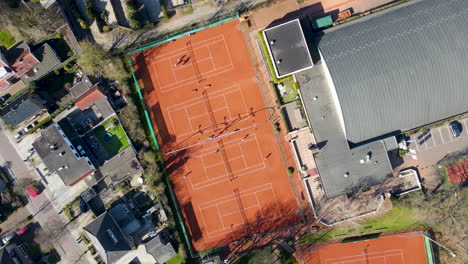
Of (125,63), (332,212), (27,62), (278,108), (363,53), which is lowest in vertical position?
(332,212)

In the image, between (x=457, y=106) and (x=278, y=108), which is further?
(x=278, y=108)

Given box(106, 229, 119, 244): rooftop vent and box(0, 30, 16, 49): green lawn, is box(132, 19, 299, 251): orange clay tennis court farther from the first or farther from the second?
box(0, 30, 16, 49): green lawn

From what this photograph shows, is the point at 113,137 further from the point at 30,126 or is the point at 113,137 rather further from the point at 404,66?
the point at 404,66

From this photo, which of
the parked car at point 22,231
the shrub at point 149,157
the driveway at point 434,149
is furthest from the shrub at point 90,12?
the driveway at point 434,149

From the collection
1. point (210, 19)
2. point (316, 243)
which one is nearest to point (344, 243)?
point (316, 243)

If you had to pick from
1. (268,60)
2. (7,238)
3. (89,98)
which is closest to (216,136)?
(268,60)

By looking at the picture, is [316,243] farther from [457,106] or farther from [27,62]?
[27,62]

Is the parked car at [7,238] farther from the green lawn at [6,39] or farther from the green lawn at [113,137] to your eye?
the green lawn at [6,39]

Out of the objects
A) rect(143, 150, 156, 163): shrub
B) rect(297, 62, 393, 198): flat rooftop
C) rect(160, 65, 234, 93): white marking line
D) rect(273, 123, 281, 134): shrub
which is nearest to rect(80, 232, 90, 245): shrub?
rect(143, 150, 156, 163): shrub
